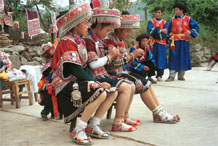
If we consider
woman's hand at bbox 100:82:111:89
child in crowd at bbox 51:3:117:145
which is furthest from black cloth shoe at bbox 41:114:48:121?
woman's hand at bbox 100:82:111:89

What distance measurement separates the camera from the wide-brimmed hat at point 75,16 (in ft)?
11.1

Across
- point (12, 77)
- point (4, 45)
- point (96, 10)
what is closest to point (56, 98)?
point (96, 10)

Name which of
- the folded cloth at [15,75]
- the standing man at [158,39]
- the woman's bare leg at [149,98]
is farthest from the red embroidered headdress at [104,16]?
the standing man at [158,39]

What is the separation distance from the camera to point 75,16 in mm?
3379

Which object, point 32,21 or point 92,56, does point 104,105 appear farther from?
point 32,21

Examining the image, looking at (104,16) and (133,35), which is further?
(133,35)

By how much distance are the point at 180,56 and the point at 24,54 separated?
16.2ft

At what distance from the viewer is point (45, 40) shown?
1073 cm

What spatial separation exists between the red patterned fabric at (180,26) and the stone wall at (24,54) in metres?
4.47

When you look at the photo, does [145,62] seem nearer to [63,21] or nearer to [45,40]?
[63,21]

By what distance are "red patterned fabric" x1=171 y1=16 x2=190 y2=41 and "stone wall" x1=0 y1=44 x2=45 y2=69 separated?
4472 millimetres

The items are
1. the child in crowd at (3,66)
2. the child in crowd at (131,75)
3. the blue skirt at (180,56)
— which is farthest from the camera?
the blue skirt at (180,56)

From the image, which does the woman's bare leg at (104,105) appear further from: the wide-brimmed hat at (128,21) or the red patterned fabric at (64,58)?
the wide-brimmed hat at (128,21)

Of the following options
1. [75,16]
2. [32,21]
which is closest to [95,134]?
[75,16]
